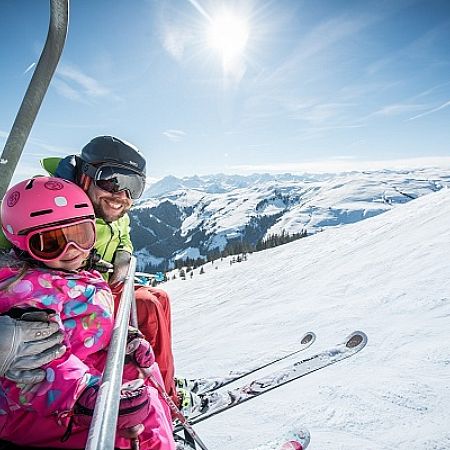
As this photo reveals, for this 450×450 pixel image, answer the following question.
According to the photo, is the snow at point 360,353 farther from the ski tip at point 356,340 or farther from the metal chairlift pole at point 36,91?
the metal chairlift pole at point 36,91

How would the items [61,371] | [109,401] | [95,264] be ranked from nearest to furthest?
[109,401], [61,371], [95,264]

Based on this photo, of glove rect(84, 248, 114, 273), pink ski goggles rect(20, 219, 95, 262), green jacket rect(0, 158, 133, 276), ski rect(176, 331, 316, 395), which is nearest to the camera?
pink ski goggles rect(20, 219, 95, 262)

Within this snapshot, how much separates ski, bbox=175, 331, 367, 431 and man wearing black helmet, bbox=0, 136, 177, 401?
0.39 metres

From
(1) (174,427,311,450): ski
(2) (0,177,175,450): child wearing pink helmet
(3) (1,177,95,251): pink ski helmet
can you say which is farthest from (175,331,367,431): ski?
(3) (1,177,95,251): pink ski helmet

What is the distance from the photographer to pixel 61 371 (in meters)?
1.73

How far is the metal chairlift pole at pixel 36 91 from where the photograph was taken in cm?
236

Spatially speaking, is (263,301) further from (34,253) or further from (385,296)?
(34,253)

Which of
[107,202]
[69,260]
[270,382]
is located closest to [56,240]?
[69,260]

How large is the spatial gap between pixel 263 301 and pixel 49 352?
682cm

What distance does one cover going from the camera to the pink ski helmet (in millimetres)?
2115

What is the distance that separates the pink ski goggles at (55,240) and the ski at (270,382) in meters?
1.77

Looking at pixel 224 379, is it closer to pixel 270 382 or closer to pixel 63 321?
pixel 270 382

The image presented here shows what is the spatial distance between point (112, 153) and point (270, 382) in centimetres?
255

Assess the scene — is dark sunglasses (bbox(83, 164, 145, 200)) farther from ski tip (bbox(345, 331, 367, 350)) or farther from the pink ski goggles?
ski tip (bbox(345, 331, 367, 350))
